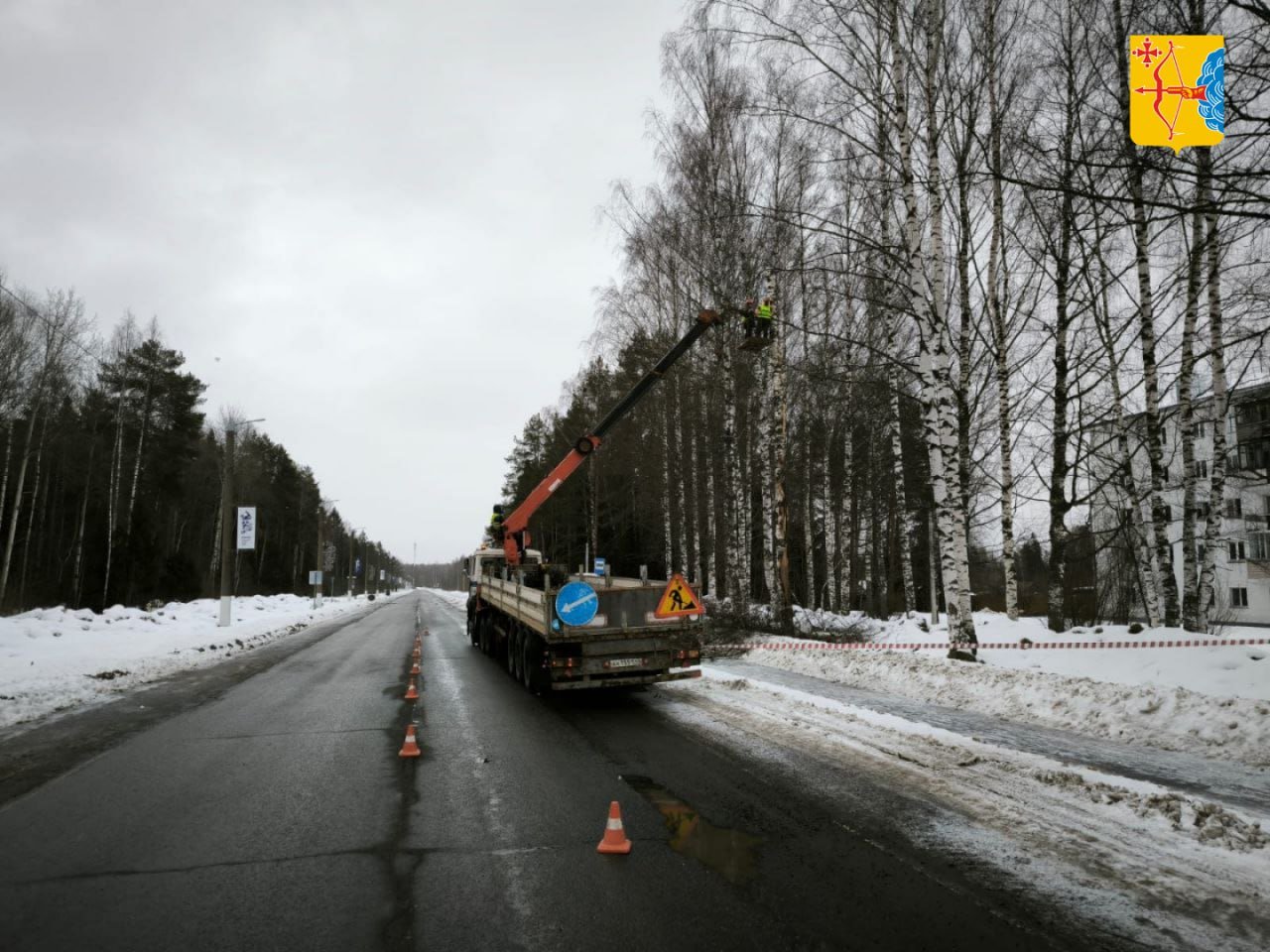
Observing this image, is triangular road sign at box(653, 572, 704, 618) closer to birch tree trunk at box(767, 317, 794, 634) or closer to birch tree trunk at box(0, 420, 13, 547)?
birch tree trunk at box(767, 317, 794, 634)

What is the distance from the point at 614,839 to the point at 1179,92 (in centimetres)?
810

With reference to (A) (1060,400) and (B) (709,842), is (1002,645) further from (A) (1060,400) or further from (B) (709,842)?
(B) (709,842)

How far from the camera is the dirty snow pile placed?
22.2 ft

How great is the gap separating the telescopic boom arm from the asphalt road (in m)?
7.01

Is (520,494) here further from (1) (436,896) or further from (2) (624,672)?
(1) (436,896)

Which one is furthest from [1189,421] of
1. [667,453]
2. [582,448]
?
[667,453]

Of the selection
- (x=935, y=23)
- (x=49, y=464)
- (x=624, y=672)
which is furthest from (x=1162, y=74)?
(x=49, y=464)

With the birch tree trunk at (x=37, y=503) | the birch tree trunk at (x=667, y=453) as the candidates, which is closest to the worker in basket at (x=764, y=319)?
the birch tree trunk at (x=667, y=453)

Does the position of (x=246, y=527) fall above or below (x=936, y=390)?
below

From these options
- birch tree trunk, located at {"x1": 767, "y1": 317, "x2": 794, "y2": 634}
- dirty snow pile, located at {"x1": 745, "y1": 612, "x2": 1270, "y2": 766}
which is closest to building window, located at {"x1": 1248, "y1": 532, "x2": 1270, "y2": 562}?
dirty snow pile, located at {"x1": 745, "y1": 612, "x2": 1270, "y2": 766}

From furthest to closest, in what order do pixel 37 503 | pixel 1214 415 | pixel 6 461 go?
pixel 37 503 < pixel 6 461 < pixel 1214 415

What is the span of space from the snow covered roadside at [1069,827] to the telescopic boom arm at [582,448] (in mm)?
7450

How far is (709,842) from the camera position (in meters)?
4.47

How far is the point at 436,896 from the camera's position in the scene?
3666mm
